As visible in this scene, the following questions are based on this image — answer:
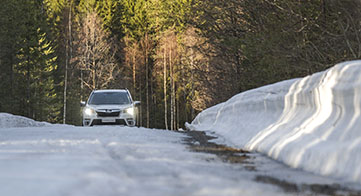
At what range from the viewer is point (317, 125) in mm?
6500

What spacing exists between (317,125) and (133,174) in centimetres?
282

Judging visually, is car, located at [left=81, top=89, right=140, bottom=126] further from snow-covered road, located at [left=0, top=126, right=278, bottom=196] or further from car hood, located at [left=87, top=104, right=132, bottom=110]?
snow-covered road, located at [left=0, top=126, right=278, bottom=196]

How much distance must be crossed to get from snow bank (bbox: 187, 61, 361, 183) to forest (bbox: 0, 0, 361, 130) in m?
4.31

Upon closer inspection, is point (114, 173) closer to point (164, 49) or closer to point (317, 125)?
point (317, 125)

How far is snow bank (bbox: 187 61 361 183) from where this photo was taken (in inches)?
199

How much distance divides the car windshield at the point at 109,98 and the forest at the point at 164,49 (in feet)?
11.1

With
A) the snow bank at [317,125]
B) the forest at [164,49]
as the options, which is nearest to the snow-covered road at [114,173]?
the snow bank at [317,125]

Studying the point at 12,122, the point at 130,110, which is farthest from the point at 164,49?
the point at 12,122

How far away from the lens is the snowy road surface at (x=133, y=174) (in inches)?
153

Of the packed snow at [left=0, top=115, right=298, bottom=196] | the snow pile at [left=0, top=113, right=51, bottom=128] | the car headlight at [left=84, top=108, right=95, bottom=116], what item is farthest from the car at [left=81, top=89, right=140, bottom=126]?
the packed snow at [left=0, top=115, right=298, bottom=196]

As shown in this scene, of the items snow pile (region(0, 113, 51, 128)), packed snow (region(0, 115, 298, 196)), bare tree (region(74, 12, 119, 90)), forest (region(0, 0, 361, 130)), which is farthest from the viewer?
bare tree (region(74, 12, 119, 90))

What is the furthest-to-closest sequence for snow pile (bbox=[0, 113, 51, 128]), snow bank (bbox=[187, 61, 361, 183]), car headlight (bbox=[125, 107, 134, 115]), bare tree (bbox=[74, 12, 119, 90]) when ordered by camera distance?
bare tree (bbox=[74, 12, 119, 90]), car headlight (bbox=[125, 107, 134, 115]), snow pile (bbox=[0, 113, 51, 128]), snow bank (bbox=[187, 61, 361, 183])

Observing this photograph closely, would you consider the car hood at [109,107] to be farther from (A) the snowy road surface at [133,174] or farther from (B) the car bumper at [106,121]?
(A) the snowy road surface at [133,174]

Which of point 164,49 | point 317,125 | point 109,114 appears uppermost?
point 164,49
